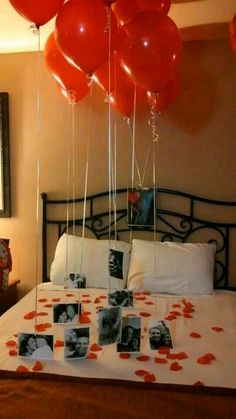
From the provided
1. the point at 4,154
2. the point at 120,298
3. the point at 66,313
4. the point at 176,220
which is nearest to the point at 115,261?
the point at 120,298

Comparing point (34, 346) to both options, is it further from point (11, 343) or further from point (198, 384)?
point (198, 384)

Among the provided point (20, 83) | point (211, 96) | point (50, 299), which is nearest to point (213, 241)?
point (211, 96)

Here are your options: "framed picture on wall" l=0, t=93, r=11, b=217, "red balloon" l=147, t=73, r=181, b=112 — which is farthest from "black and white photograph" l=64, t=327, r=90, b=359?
"framed picture on wall" l=0, t=93, r=11, b=217

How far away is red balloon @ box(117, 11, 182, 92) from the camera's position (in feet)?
5.00

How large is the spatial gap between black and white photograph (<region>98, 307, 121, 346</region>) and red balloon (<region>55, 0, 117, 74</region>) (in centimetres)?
101

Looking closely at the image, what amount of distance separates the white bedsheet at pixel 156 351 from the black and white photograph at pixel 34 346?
0.08ft

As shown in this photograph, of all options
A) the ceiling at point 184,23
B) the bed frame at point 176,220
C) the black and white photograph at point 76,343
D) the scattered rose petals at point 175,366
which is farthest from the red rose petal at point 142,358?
the ceiling at point 184,23

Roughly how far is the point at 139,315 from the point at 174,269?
1.49 ft

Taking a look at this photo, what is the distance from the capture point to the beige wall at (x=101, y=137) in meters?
2.50

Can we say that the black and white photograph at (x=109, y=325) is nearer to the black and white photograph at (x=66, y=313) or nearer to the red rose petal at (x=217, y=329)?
the black and white photograph at (x=66, y=313)

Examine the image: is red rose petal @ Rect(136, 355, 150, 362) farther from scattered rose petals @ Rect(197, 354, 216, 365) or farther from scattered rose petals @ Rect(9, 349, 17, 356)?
scattered rose petals @ Rect(9, 349, 17, 356)

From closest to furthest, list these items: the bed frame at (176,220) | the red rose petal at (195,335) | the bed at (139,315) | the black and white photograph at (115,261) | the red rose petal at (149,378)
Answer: the bed at (139,315) < the red rose petal at (149,378) < the red rose petal at (195,335) < the black and white photograph at (115,261) < the bed frame at (176,220)

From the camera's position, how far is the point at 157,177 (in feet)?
8.56

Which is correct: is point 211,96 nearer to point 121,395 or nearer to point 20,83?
point 20,83
